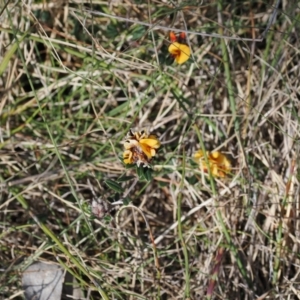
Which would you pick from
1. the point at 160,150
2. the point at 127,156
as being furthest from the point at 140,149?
the point at 160,150

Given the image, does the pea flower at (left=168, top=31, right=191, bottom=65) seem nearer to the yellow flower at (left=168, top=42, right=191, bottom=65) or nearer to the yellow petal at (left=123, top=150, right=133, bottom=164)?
the yellow flower at (left=168, top=42, right=191, bottom=65)

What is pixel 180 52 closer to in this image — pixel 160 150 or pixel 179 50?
pixel 179 50

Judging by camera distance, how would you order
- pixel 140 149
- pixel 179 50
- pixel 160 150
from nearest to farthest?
1. pixel 140 149
2. pixel 179 50
3. pixel 160 150

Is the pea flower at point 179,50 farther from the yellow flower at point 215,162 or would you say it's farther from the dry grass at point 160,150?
the yellow flower at point 215,162

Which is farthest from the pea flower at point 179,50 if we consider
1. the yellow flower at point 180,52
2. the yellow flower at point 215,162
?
the yellow flower at point 215,162

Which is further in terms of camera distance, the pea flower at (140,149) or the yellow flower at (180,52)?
the yellow flower at (180,52)

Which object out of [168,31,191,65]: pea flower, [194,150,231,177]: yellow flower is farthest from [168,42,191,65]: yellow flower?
[194,150,231,177]: yellow flower
